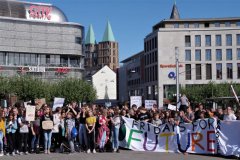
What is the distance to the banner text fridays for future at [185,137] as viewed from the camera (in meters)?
16.6

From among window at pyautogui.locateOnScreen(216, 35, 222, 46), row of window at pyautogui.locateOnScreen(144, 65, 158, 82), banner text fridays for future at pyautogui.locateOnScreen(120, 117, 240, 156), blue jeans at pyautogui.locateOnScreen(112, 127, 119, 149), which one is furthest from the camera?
row of window at pyautogui.locateOnScreen(144, 65, 158, 82)

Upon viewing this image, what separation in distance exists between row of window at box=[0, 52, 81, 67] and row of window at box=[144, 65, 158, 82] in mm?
16760

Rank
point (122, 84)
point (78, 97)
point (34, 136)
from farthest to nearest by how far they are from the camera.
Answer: point (122, 84) < point (78, 97) < point (34, 136)

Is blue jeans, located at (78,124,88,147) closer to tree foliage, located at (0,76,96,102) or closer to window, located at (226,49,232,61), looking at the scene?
tree foliage, located at (0,76,96,102)

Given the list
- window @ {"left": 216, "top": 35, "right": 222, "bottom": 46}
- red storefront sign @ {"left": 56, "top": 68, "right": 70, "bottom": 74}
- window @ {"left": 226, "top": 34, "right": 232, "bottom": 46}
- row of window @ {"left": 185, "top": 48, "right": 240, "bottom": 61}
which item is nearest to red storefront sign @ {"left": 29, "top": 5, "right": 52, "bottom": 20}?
red storefront sign @ {"left": 56, "top": 68, "right": 70, "bottom": 74}

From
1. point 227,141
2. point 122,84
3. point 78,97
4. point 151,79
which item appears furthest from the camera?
point 122,84

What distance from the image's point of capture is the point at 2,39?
90.0m

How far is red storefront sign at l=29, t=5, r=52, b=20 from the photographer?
96.1 m

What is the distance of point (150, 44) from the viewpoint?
106 metres

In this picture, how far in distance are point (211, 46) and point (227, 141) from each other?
8389cm

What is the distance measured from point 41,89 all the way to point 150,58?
39.0 m

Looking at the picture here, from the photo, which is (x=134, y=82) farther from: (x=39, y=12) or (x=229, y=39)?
(x=39, y=12)

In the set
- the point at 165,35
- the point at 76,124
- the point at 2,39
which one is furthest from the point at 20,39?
the point at 76,124

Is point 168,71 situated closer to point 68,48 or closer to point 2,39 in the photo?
point 68,48
